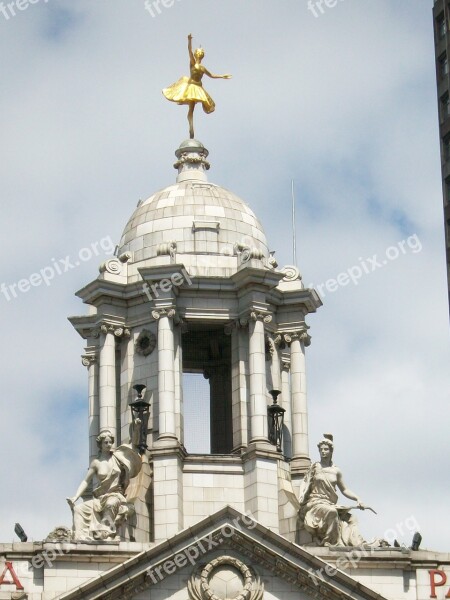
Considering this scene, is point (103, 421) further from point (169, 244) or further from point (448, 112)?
point (448, 112)

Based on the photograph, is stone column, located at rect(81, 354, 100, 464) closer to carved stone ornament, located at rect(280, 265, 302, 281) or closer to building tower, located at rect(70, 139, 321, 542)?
building tower, located at rect(70, 139, 321, 542)

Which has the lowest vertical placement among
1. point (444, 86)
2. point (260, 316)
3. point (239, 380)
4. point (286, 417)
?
point (286, 417)

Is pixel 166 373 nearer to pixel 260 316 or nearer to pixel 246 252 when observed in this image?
pixel 260 316

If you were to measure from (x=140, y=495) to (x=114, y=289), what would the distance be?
8354mm

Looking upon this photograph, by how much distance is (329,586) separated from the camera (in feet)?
254

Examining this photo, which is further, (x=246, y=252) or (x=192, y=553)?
(x=246, y=252)

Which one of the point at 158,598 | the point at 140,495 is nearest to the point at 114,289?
the point at 140,495

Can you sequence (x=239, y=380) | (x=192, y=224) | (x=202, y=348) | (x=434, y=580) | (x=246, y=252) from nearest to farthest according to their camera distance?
(x=434, y=580), (x=239, y=380), (x=246, y=252), (x=192, y=224), (x=202, y=348)

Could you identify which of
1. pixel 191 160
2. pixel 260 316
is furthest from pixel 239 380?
pixel 191 160

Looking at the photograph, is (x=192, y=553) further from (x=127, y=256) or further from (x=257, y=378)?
(x=127, y=256)

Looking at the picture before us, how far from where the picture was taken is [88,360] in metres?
86.3

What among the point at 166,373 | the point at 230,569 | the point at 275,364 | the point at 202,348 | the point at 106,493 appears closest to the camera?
the point at 230,569

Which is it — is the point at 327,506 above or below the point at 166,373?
below

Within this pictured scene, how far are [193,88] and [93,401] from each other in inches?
528
